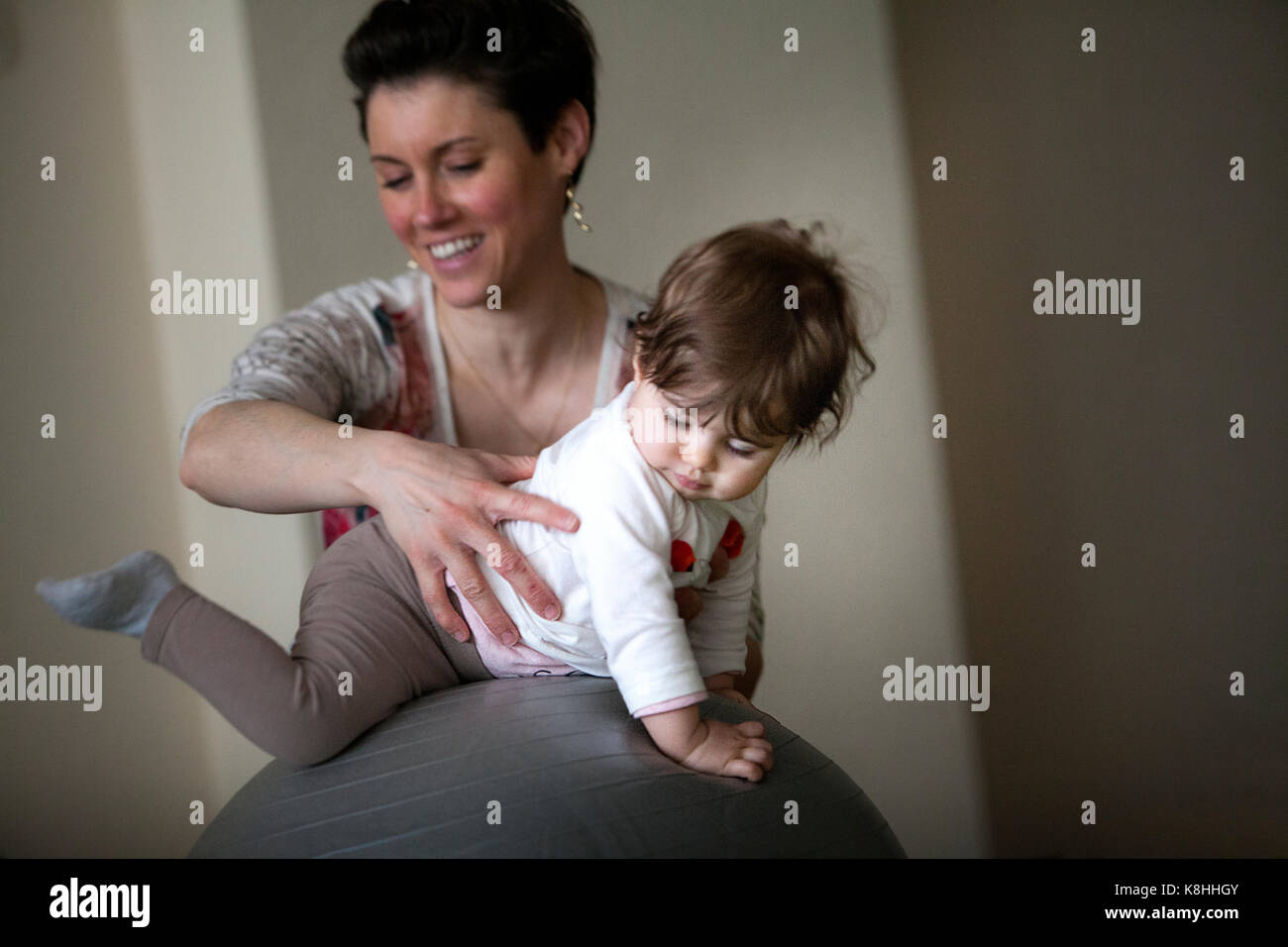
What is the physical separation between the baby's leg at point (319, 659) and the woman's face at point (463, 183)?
0.37 meters

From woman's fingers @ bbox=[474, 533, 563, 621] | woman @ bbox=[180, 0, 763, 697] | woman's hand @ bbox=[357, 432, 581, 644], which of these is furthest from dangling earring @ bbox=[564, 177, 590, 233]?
woman's fingers @ bbox=[474, 533, 563, 621]

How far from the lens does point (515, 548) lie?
985 mm

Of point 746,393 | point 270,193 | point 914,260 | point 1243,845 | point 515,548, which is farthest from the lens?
point 270,193

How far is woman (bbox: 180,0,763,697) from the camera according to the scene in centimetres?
102

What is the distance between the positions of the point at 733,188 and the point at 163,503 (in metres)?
1.01

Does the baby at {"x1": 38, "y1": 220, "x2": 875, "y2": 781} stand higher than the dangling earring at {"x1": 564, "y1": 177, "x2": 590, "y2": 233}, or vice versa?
the dangling earring at {"x1": 564, "y1": 177, "x2": 590, "y2": 233}

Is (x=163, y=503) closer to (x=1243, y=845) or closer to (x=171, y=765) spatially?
(x=171, y=765)

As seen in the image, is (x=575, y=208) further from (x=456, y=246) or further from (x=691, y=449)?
(x=691, y=449)

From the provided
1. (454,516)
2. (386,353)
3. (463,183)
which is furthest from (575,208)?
(454,516)

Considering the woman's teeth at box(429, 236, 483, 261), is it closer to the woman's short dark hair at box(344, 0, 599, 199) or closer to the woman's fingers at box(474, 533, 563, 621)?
the woman's short dark hair at box(344, 0, 599, 199)

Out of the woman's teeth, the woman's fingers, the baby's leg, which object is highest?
the woman's teeth

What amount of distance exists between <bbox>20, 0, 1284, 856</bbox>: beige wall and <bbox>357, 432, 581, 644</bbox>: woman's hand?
1.90 feet

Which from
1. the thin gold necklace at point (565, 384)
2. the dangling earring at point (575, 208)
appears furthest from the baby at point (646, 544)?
the dangling earring at point (575, 208)
